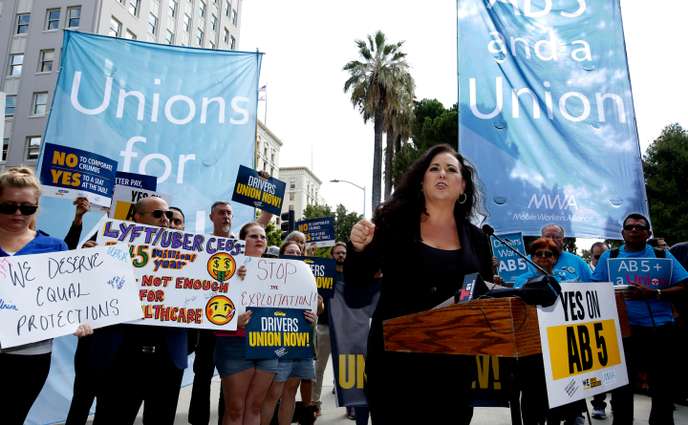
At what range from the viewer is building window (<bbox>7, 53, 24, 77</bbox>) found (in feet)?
107

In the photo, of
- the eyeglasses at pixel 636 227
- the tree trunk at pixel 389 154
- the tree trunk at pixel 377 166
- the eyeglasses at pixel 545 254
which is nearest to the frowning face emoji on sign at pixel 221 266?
the eyeglasses at pixel 545 254

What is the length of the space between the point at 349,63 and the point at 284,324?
74.9ft

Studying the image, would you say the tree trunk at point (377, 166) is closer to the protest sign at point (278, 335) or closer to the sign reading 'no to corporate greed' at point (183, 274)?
the protest sign at point (278, 335)

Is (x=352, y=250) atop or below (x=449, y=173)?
below

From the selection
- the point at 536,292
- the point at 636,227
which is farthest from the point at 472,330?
the point at 636,227

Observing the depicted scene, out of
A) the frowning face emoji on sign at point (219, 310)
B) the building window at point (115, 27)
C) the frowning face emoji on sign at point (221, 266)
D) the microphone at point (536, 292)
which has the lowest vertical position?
the frowning face emoji on sign at point (219, 310)

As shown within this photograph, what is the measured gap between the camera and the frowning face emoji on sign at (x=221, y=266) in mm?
3789

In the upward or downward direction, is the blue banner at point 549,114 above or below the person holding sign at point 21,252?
above

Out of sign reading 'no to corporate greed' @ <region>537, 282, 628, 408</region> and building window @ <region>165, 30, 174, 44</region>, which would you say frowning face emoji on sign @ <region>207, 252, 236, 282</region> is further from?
building window @ <region>165, 30, 174, 44</region>

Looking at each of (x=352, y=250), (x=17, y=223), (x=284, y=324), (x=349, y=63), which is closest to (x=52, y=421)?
(x=284, y=324)

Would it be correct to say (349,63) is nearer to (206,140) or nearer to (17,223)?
(206,140)

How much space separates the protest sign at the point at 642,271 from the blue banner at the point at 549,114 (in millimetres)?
1367

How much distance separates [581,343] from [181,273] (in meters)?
2.81

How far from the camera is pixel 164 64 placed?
23.8ft
